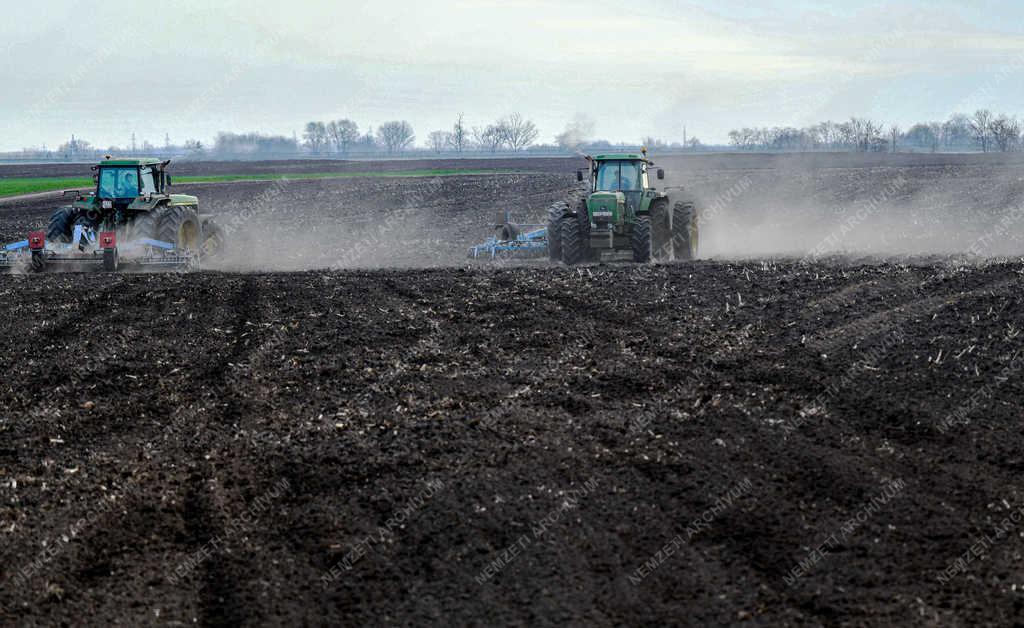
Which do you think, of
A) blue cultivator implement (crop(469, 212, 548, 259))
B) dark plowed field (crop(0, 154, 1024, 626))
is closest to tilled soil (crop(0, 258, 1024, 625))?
dark plowed field (crop(0, 154, 1024, 626))

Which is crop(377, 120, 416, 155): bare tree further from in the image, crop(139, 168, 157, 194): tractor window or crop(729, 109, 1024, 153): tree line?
crop(139, 168, 157, 194): tractor window

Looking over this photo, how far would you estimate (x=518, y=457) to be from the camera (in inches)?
328

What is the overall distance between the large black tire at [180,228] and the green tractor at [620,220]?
25.9 feet

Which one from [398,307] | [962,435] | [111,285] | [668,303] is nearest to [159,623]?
[962,435]

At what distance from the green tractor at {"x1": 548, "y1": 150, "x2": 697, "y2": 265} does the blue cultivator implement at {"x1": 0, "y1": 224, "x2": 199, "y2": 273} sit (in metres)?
7.80

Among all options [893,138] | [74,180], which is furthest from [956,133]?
[74,180]

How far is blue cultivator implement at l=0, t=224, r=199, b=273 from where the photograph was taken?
20.3m

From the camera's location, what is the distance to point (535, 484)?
7777 mm

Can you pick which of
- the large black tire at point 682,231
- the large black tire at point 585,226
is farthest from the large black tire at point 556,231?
the large black tire at point 682,231

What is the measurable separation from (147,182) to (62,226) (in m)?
2.02

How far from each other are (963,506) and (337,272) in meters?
13.4

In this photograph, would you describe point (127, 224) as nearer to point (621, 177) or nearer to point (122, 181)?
point (122, 181)

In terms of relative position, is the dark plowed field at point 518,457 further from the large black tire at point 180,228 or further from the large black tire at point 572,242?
the large black tire at point 180,228

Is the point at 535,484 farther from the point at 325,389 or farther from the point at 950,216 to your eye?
the point at 950,216
